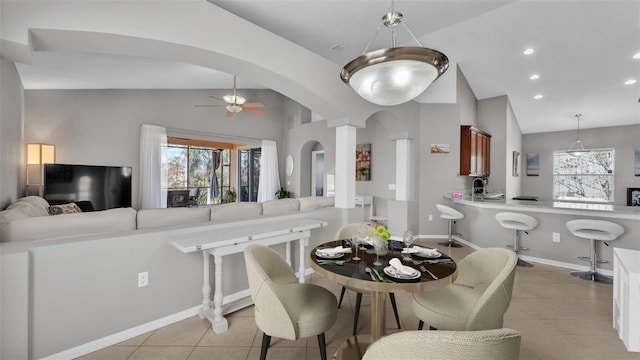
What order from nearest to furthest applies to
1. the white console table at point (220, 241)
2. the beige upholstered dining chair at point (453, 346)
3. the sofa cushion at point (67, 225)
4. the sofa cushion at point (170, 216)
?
the beige upholstered dining chair at point (453, 346) < the sofa cushion at point (67, 225) < the white console table at point (220, 241) < the sofa cushion at point (170, 216)

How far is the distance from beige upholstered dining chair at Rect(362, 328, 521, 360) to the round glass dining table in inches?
20.5

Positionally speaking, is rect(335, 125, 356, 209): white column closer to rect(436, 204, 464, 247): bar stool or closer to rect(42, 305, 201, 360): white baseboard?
rect(436, 204, 464, 247): bar stool

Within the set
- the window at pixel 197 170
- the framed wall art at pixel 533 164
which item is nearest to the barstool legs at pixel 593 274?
the framed wall art at pixel 533 164

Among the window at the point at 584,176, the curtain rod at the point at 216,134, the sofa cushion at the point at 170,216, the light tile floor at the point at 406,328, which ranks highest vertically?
the curtain rod at the point at 216,134

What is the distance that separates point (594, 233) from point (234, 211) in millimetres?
4365

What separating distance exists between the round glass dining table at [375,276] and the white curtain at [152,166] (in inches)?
199

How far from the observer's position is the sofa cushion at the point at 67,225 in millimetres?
1877

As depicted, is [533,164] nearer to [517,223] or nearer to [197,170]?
[517,223]

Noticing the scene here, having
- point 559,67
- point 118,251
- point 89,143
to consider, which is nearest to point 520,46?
point 559,67

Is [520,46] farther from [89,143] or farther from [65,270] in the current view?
[89,143]

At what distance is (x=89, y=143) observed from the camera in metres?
A: 5.09

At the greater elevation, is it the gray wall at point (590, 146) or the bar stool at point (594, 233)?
the gray wall at point (590, 146)

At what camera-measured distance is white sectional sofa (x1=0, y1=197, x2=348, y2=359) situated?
5.61ft

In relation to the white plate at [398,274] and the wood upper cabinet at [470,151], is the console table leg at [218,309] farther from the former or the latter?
the wood upper cabinet at [470,151]
